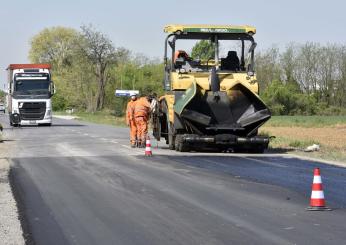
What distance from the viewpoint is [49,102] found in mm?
43938

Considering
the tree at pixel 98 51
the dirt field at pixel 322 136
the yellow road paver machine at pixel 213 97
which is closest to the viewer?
the yellow road paver machine at pixel 213 97

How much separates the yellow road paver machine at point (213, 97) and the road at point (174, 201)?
2.10 m

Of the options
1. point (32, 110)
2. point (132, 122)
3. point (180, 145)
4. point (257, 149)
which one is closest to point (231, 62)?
point (257, 149)

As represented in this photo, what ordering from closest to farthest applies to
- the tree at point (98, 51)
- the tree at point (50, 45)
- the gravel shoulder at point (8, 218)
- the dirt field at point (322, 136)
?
the gravel shoulder at point (8, 218)
the dirt field at point (322, 136)
the tree at point (98, 51)
the tree at point (50, 45)

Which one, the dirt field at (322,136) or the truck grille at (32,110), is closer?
the dirt field at (322,136)

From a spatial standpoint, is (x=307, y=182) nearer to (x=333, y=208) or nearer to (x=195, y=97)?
(x=333, y=208)

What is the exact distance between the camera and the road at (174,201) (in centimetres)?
799

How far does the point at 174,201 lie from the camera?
34.6 feet

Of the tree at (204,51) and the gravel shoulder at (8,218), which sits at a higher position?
the tree at (204,51)

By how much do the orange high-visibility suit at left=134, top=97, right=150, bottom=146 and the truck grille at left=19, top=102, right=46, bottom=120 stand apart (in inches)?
842

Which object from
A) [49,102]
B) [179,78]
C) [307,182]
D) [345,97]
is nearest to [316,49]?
[345,97]

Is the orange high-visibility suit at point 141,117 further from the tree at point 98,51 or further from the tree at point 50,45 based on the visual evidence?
the tree at point 50,45

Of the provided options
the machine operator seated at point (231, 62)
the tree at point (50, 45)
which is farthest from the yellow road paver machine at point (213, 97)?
the tree at point (50, 45)

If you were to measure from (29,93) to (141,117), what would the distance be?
69.5 feet
